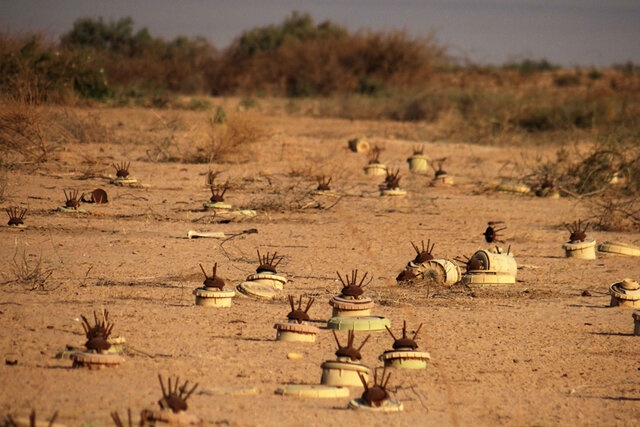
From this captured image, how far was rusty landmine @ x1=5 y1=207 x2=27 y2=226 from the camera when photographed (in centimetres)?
1020

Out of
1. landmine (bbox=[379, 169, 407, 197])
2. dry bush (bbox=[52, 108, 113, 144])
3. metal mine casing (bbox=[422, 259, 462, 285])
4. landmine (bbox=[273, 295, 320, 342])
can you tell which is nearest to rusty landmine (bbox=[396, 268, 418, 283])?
metal mine casing (bbox=[422, 259, 462, 285])

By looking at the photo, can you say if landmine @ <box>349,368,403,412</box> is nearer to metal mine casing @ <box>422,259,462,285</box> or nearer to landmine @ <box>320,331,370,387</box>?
landmine @ <box>320,331,370,387</box>

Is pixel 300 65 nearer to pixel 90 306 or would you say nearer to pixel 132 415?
pixel 90 306

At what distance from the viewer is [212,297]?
7438 mm

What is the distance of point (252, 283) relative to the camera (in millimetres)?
7938

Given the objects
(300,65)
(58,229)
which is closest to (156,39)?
(300,65)

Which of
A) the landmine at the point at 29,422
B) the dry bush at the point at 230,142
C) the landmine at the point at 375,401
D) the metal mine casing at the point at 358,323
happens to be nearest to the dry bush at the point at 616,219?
the dry bush at the point at 230,142

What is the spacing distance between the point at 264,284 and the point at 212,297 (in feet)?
2.31

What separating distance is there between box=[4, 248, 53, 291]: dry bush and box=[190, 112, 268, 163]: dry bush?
730cm

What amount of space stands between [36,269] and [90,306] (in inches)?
35.2

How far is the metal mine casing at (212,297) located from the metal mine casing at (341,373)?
1850 millimetres

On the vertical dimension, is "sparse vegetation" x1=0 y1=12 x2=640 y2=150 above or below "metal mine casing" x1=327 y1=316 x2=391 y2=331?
above

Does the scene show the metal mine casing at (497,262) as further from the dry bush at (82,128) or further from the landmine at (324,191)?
the dry bush at (82,128)

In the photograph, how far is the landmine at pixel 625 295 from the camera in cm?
836
